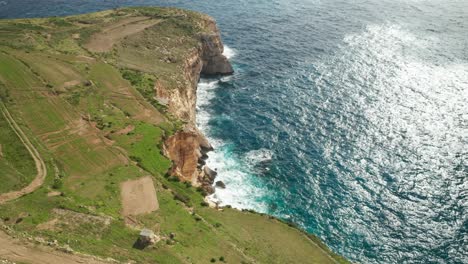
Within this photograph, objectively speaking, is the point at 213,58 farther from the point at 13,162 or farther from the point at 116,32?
the point at 13,162

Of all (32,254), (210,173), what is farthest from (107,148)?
(32,254)

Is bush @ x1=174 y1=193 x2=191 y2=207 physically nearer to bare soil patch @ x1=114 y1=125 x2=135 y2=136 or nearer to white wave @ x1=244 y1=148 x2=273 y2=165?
bare soil patch @ x1=114 y1=125 x2=135 y2=136

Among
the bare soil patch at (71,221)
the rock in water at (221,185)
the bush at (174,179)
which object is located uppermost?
the bare soil patch at (71,221)

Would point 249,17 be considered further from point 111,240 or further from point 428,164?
point 111,240

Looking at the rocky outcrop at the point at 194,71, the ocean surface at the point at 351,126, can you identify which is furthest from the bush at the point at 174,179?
the rocky outcrop at the point at 194,71

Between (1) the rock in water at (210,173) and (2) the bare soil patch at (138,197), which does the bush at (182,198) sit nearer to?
(2) the bare soil patch at (138,197)

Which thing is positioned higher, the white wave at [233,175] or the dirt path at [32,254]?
the dirt path at [32,254]
